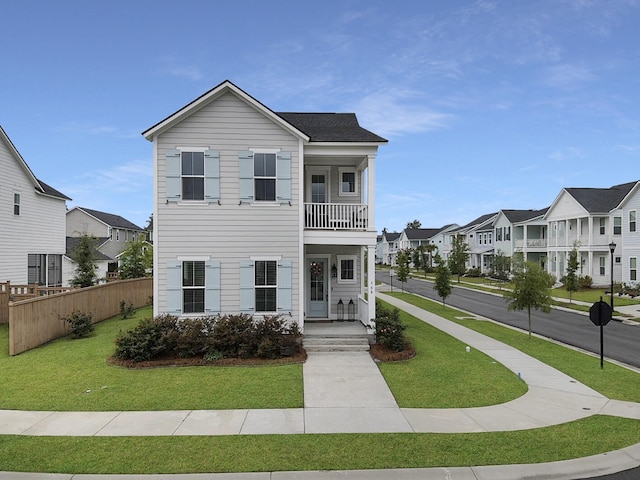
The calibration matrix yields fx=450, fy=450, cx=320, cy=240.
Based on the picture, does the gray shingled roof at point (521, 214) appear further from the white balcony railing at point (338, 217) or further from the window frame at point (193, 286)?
the window frame at point (193, 286)

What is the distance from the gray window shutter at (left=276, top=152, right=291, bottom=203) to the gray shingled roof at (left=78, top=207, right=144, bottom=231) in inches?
1518

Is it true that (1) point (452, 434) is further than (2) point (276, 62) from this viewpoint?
No

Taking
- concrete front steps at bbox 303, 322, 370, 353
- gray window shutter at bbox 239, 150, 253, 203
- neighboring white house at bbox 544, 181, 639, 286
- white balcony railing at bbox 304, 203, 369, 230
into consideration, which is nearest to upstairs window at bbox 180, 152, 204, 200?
gray window shutter at bbox 239, 150, 253, 203

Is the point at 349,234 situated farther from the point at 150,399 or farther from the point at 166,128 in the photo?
the point at 150,399

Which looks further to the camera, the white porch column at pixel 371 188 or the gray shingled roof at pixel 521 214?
the gray shingled roof at pixel 521 214

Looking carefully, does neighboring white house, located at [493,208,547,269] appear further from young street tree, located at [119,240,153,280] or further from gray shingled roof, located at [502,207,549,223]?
young street tree, located at [119,240,153,280]

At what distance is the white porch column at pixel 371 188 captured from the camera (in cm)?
1550

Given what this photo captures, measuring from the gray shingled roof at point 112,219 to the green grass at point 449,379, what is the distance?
1655 inches

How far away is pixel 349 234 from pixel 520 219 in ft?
147

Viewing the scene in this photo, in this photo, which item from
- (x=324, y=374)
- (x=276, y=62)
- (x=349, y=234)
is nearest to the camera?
(x=324, y=374)

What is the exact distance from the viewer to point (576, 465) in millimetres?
6789

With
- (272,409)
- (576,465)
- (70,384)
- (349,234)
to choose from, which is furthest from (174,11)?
(576,465)

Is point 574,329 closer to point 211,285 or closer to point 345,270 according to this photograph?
point 345,270

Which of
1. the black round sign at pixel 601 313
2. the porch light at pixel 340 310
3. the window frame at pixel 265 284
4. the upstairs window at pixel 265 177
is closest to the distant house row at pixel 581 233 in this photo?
the black round sign at pixel 601 313
